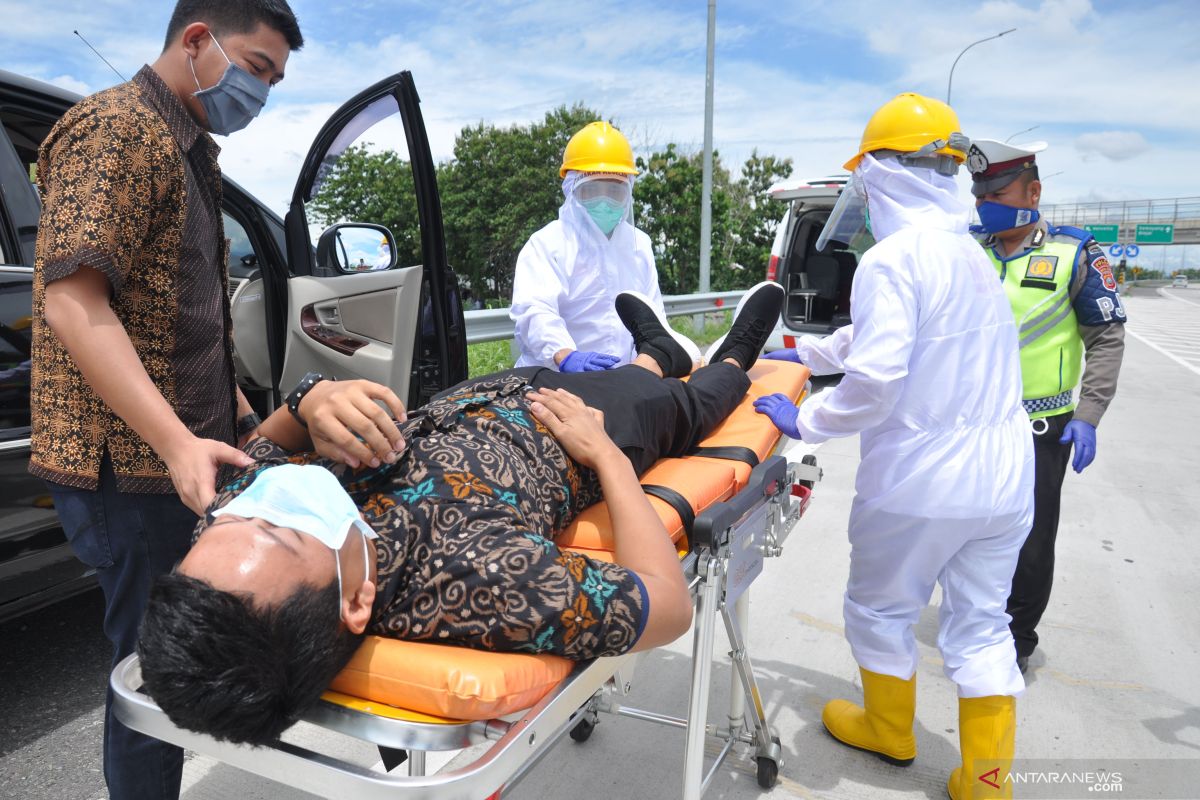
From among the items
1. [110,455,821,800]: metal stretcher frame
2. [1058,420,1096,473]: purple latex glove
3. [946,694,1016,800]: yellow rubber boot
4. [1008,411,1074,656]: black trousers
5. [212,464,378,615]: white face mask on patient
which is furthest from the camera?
[1008,411,1074,656]: black trousers

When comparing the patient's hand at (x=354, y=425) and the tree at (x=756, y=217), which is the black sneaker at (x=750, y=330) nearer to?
the patient's hand at (x=354, y=425)

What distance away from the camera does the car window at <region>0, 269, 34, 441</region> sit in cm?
234

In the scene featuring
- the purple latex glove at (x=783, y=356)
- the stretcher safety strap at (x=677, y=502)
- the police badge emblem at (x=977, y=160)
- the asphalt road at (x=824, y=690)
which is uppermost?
the police badge emblem at (x=977, y=160)

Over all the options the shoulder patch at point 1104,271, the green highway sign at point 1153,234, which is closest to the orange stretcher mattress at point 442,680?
the shoulder patch at point 1104,271

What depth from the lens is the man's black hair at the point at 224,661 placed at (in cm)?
112

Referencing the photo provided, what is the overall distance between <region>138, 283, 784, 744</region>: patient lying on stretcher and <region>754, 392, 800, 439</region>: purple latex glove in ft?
2.38

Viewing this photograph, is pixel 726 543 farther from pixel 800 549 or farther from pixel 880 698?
pixel 800 549

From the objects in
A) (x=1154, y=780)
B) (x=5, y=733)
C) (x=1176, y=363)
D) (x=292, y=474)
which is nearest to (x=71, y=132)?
(x=292, y=474)

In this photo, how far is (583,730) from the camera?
2.58 metres

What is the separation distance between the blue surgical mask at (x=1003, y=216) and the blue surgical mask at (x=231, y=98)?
7.65 feet

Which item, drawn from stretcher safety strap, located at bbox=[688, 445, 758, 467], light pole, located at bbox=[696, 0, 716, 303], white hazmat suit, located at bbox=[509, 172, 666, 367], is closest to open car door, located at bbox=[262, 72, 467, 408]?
white hazmat suit, located at bbox=[509, 172, 666, 367]

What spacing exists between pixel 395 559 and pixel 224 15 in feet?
4.10

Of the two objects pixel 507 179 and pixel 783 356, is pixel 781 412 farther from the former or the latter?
pixel 507 179

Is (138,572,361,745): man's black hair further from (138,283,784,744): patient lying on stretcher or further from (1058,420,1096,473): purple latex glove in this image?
(1058,420,1096,473): purple latex glove
